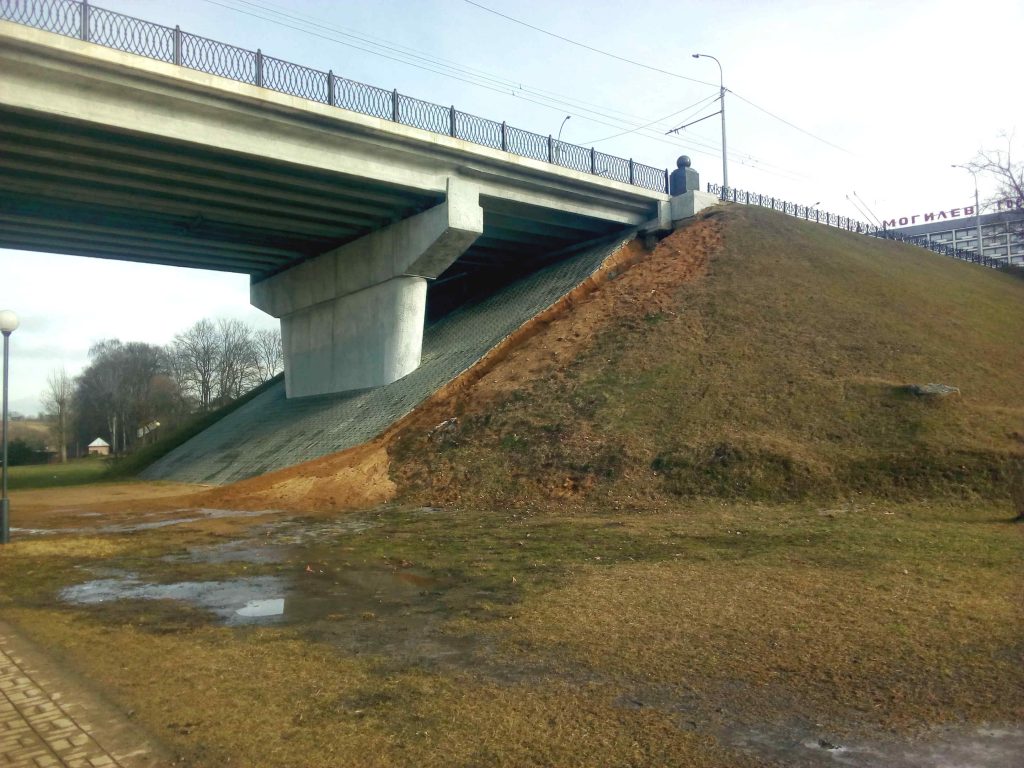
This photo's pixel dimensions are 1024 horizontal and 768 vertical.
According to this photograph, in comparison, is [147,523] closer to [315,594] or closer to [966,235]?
[315,594]

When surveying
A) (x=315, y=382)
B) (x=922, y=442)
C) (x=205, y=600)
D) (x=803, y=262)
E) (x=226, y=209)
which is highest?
(x=226, y=209)

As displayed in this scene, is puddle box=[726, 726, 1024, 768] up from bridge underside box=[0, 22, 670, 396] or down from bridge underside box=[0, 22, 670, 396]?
down

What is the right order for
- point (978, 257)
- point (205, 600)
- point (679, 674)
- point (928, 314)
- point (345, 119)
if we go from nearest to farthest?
point (679, 674), point (205, 600), point (345, 119), point (928, 314), point (978, 257)

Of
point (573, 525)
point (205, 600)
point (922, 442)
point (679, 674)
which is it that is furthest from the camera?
point (922, 442)

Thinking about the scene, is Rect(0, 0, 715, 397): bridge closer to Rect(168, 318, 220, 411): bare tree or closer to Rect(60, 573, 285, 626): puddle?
Rect(60, 573, 285, 626): puddle

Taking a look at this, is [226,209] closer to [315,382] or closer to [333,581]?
[315,382]

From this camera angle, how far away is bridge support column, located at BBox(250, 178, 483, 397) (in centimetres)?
2444

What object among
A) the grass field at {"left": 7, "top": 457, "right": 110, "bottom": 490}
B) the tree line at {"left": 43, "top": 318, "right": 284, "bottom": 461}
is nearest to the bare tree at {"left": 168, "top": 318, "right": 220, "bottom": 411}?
the tree line at {"left": 43, "top": 318, "right": 284, "bottom": 461}

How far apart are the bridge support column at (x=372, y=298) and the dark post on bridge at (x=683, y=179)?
30.8 feet

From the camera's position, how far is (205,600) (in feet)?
27.4

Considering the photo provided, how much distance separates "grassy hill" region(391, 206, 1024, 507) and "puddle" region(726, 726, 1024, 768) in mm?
9838

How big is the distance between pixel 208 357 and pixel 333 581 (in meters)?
69.7

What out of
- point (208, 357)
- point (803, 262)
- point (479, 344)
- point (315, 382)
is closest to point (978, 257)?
point (803, 262)

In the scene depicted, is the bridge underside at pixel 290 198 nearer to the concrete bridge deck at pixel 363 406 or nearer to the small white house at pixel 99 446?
the concrete bridge deck at pixel 363 406
